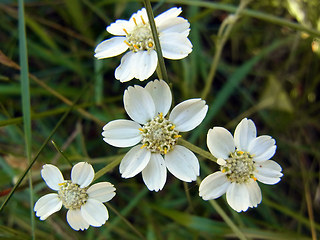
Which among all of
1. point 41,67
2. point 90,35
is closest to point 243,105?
point 90,35

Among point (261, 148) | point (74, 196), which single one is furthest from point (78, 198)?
point (261, 148)

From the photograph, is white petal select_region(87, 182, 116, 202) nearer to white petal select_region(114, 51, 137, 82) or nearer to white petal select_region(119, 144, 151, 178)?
white petal select_region(119, 144, 151, 178)

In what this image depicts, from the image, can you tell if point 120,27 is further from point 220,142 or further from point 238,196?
point 238,196

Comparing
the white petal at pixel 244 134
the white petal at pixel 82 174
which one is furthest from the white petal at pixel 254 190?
the white petal at pixel 82 174

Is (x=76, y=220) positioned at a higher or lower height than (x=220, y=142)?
lower

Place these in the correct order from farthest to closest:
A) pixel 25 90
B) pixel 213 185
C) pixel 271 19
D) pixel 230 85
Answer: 1. pixel 230 85
2. pixel 271 19
3. pixel 25 90
4. pixel 213 185

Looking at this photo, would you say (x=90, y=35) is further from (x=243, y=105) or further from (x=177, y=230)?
(x=177, y=230)

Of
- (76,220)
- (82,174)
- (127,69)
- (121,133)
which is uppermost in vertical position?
(127,69)
